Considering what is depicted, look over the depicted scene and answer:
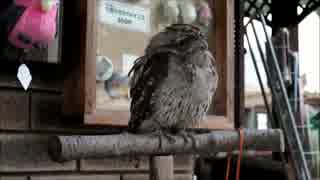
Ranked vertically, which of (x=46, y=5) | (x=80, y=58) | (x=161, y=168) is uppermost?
(x=46, y=5)

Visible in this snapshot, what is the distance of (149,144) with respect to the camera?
1.30m

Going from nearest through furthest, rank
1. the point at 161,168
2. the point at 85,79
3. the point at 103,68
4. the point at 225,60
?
the point at 161,168
the point at 85,79
the point at 103,68
the point at 225,60

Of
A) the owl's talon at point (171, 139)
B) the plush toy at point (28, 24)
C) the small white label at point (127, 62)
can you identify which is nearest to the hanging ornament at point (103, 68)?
the small white label at point (127, 62)

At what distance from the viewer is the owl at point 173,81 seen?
4.61ft

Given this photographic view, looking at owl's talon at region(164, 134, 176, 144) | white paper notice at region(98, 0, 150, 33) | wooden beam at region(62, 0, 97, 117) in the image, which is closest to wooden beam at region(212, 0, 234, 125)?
white paper notice at region(98, 0, 150, 33)

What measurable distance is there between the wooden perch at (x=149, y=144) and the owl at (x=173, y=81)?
0.36 ft

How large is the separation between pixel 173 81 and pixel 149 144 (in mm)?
201

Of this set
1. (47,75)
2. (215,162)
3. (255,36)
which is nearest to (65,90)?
(47,75)

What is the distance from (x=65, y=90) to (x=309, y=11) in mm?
1730

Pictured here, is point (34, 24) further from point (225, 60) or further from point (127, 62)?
point (225, 60)

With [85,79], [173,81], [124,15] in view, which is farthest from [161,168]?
[124,15]

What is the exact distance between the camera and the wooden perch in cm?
118

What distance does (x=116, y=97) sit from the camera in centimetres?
181

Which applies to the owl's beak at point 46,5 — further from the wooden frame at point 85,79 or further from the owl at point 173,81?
the owl at point 173,81
